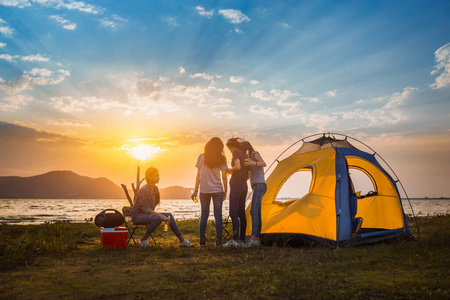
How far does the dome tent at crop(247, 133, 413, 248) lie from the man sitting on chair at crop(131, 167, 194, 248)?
1929 mm

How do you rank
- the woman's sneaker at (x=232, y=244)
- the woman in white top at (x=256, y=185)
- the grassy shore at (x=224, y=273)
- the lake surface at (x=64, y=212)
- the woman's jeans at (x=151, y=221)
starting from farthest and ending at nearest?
the lake surface at (x=64, y=212), the woman's jeans at (x=151, y=221), the woman in white top at (x=256, y=185), the woman's sneaker at (x=232, y=244), the grassy shore at (x=224, y=273)

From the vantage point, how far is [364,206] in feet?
29.5

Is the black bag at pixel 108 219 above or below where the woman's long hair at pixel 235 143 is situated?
below

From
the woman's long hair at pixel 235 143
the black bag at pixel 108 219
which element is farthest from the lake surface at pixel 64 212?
the woman's long hair at pixel 235 143

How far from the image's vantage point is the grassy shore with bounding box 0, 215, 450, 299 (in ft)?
11.4

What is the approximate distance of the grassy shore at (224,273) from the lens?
3.47 m

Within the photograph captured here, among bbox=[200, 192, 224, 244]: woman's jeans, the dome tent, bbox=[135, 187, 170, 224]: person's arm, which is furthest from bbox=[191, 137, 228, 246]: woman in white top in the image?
the dome tent

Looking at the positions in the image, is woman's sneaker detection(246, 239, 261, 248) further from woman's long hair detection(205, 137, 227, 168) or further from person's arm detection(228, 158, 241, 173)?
woman's long hair detection(205, 137, 227, 168)

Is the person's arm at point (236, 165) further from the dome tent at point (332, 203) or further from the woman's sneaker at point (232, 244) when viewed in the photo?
the dome tent at point (332, 203)

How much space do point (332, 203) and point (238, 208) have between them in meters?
2.18

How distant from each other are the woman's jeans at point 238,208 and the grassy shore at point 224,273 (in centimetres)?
69

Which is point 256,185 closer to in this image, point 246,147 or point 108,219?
point 246,147

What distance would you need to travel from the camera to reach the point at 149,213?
23.0 ft

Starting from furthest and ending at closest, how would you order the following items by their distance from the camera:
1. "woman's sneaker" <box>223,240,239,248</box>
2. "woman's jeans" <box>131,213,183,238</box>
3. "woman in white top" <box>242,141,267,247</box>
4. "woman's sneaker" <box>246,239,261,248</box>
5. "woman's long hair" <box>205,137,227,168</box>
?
1. "woman's jeans" <box>131,213,183,238</box>
2. "woman's long hair" <box>205,137,227,168</box>
3. "woman in white top" <box>242,141,267,247</box>
4. "woman's sneaker" <box>246,239,261,248</box>
5. "woman's sneaker" <box>223,240,239,248</box>
